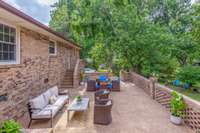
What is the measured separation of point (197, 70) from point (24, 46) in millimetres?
11098

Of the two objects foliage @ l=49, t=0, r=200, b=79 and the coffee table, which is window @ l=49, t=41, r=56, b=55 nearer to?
the coffee table

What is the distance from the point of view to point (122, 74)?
49.2ft

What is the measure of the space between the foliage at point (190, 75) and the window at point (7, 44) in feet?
36.0

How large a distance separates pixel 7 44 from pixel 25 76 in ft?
4.22

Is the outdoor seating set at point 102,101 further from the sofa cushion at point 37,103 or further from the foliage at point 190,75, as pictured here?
the foliage at point 190,75

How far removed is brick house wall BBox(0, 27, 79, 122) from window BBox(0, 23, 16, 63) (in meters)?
0.28

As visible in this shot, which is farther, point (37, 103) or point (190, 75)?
point (190, 75)

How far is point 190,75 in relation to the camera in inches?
418

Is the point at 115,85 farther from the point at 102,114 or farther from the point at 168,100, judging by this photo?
the point at 102,114

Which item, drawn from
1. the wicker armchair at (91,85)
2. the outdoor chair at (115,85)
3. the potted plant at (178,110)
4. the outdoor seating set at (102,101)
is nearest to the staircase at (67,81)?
the wicker armchair at (91,85)

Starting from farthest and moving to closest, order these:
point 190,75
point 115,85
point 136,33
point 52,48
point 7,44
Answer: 1. point 136,33
2. point 190,75
3. point 115,85
4. point 52,48
5. point 7,44

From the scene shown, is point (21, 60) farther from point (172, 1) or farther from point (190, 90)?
point (172, 1)

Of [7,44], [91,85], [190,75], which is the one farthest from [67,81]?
[190,75]

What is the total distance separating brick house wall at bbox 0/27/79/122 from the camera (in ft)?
14.0
